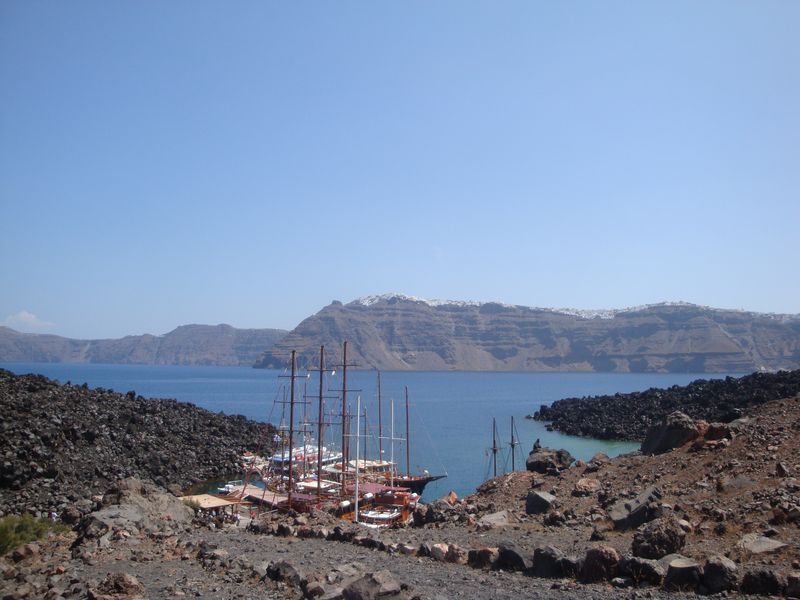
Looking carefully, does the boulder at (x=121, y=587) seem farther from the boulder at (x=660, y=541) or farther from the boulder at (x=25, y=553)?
the boulder at (x=660, y=541)

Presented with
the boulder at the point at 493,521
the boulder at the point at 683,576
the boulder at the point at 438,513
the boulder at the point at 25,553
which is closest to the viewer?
the boulder at the point at 683,576

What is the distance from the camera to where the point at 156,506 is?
67.4ft

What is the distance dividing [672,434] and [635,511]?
29.8ft

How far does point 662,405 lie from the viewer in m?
79.7

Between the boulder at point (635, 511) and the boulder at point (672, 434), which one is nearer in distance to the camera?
the boulder at point (635, 511)

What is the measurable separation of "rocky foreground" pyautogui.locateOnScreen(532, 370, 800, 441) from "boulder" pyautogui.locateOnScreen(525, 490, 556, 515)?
41403mm

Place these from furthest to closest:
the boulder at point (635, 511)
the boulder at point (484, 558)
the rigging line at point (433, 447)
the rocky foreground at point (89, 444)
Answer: the rigging line at point (433, 447) → the rocky foreground at point (89, 444) → the boulder at point (635, 511) → the boulder at point (484, 558)

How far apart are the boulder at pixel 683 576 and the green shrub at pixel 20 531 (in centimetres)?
1570

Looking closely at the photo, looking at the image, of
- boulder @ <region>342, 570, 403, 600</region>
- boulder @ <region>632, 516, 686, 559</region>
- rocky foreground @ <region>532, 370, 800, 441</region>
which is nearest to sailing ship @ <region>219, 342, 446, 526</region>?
boulder @ <region>632, 516, 686, 559</region>

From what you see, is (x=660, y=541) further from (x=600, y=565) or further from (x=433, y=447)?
(x=433, y=447)

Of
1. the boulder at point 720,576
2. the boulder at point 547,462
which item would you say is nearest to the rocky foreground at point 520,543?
the boulder at point 720,576

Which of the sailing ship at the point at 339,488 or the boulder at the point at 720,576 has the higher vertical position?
the boulder at the point at 720,576

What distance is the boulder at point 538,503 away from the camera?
18.8m

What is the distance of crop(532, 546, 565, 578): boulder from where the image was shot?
12102 mm
